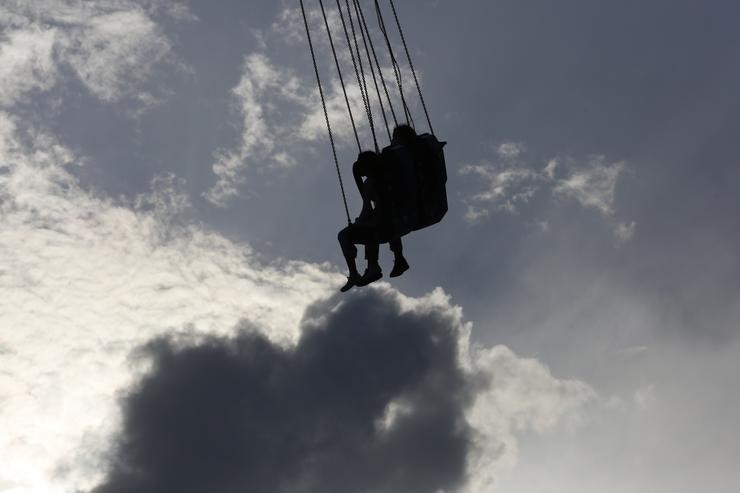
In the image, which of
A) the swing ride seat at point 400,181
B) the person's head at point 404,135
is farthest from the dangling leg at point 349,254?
the person's head at point 404,135

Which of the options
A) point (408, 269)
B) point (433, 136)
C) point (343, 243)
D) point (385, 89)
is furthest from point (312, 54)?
point (408, 269)

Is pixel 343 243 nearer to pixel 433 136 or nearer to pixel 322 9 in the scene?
pixel 433 136

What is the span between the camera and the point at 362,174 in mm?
12172

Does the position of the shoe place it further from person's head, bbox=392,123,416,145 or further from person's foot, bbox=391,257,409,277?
person's head, bbox=392,123,416,145

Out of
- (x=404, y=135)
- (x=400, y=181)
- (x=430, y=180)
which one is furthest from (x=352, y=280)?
(x=404, y=135)

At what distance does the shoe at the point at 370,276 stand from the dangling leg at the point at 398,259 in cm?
66

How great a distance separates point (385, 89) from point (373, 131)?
2.83 ft

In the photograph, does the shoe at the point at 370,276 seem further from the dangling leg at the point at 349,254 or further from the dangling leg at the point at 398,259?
the dangling leg at the point at 398,259

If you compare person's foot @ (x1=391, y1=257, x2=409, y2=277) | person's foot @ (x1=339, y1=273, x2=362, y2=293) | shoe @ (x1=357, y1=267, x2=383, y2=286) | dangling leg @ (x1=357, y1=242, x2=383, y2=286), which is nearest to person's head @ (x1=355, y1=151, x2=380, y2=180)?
dangling leg @ (x1=357, y1=242, x2=383, y2=286)

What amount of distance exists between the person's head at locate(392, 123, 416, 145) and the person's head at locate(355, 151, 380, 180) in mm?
685

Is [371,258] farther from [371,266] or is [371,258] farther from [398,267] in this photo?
[398,267]

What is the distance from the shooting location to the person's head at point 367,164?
12.0 m

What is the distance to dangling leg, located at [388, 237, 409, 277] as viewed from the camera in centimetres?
1338

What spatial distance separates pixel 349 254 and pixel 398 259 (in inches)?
45.4
